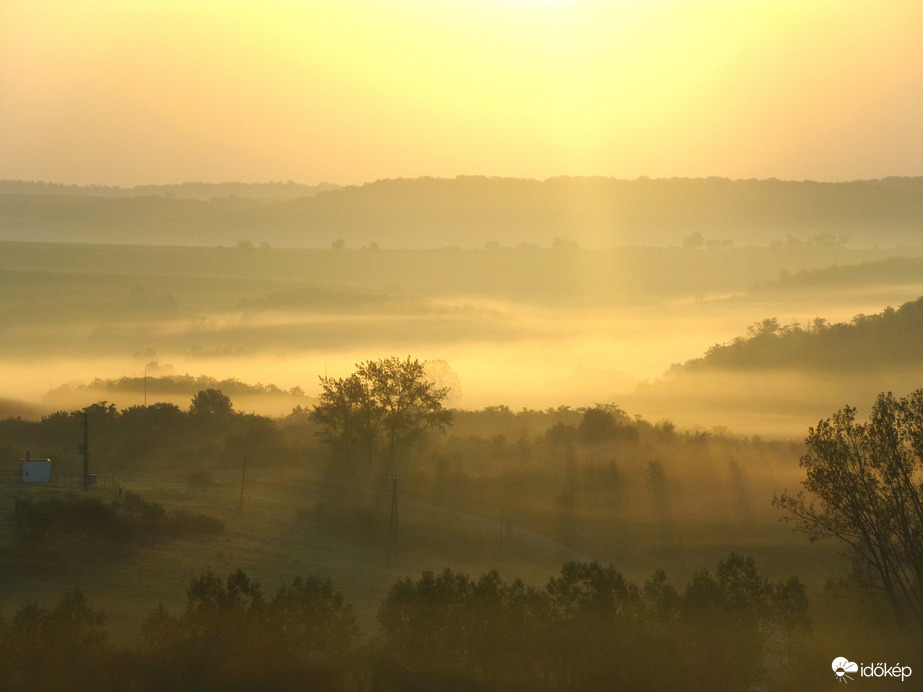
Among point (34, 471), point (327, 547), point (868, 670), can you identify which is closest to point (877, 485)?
point (868, 670)

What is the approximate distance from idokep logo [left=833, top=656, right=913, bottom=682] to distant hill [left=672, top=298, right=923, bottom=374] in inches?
Answer: 4548

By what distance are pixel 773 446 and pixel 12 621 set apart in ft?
232

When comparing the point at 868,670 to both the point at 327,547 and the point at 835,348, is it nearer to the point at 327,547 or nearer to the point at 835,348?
the point at 327,547

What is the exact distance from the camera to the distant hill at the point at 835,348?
5758 inches

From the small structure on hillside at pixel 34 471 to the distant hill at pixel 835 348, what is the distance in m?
109

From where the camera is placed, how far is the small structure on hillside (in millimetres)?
63531

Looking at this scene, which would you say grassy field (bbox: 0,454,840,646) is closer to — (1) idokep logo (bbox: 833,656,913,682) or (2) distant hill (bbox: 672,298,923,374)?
(1) idokep logo (bbox: 833,656,913,682)

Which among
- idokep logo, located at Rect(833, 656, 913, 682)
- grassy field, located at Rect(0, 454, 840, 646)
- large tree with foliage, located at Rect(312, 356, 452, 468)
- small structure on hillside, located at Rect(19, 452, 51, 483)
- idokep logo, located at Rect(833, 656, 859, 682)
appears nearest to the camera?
idokep logo, located at Rect(833, 656, 913, 682)

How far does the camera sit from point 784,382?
14788cm

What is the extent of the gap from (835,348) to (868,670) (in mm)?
125050

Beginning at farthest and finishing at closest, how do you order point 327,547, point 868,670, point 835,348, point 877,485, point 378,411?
point 835,348 → point 378,411 → point 327,547 → point 868,670 → point 877,485

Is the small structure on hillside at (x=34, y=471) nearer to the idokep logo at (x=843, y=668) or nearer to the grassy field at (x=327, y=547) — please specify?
the grassy field at (x=327, y=547)

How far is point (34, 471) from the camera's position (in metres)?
63.9

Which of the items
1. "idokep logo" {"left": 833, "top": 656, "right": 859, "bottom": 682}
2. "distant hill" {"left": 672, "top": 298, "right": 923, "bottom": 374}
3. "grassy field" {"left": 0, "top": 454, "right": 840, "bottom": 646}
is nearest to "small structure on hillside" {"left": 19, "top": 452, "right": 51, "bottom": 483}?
"grassy field" {"left": 0, "top": 454, "right": 840, "bottom": 646}
